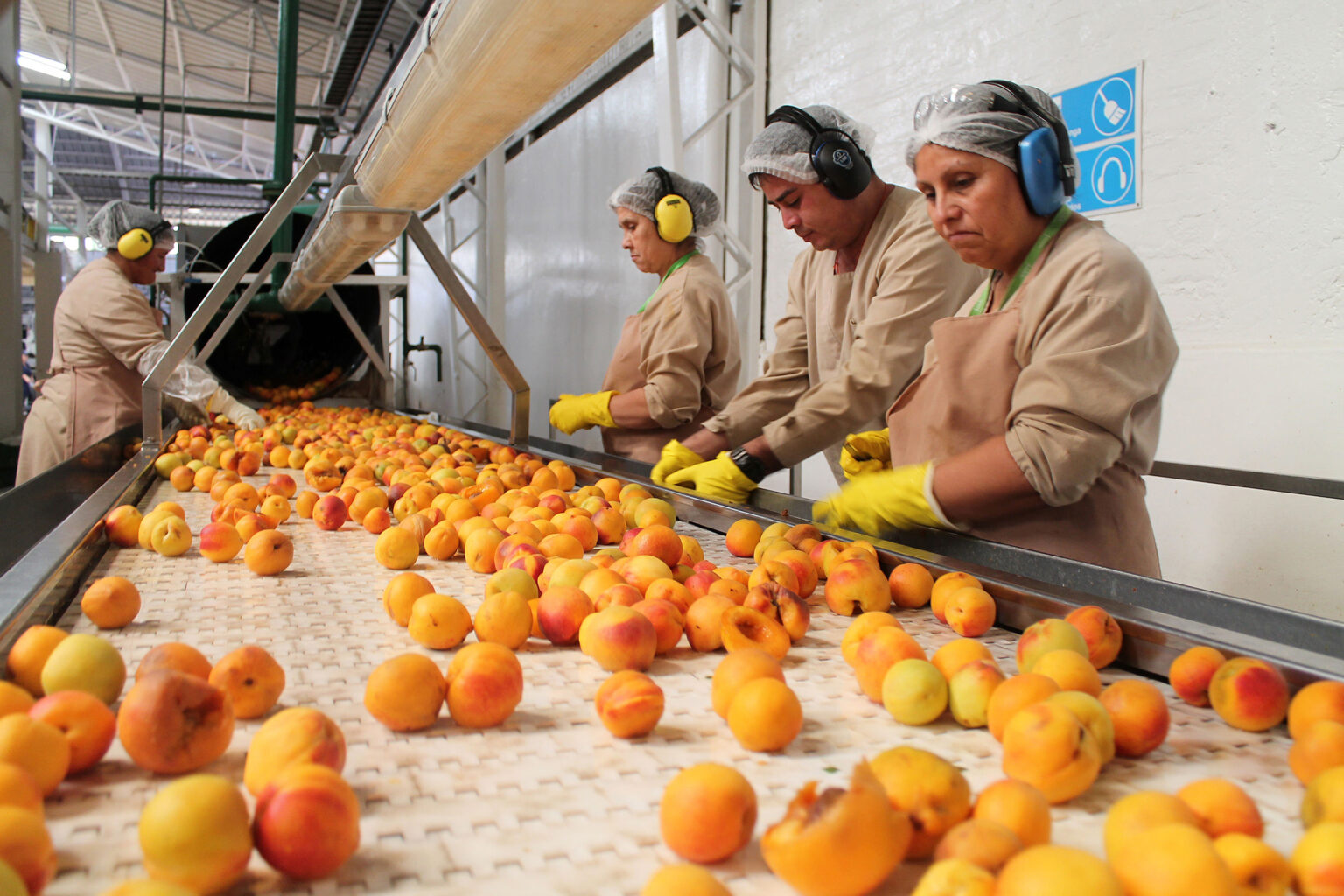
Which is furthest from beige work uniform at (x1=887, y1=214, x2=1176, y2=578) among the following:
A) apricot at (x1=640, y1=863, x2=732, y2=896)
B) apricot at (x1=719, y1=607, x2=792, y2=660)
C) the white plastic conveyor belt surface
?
apricot at (x1=640, y1=863, x2=732, y2=896)

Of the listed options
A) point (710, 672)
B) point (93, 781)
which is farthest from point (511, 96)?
point (93, 781)

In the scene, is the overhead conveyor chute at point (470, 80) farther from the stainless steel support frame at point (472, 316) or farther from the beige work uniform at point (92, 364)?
the beige work uniform at point (92, 364)

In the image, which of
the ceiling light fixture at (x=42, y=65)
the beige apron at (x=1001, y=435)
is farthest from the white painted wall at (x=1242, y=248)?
the ceiling light fixture at (x=42, y=65)

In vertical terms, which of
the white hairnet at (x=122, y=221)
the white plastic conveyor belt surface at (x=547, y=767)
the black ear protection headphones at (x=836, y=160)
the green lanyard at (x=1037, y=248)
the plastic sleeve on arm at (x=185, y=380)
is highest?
the white hairnet at (x=122, y=221)

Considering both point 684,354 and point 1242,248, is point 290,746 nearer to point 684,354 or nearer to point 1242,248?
point 684,354

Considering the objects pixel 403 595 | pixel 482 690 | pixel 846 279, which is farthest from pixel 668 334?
pixel 482 690

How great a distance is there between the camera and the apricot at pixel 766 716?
0.91 m

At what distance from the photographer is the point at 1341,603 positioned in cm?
294

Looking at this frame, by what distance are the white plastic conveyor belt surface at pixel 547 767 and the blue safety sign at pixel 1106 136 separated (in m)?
3.06

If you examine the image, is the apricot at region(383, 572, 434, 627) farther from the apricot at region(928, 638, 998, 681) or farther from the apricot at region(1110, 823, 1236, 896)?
the apricot at region(1110, 823, 1236, 896)

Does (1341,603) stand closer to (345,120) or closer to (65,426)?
(65,426)

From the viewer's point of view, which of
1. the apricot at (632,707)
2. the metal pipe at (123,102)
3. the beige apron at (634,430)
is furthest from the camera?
the metal pipe at (123,102)

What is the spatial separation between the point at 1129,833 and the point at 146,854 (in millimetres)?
773

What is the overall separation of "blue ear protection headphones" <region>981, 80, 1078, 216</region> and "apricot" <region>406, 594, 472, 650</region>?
148cm
